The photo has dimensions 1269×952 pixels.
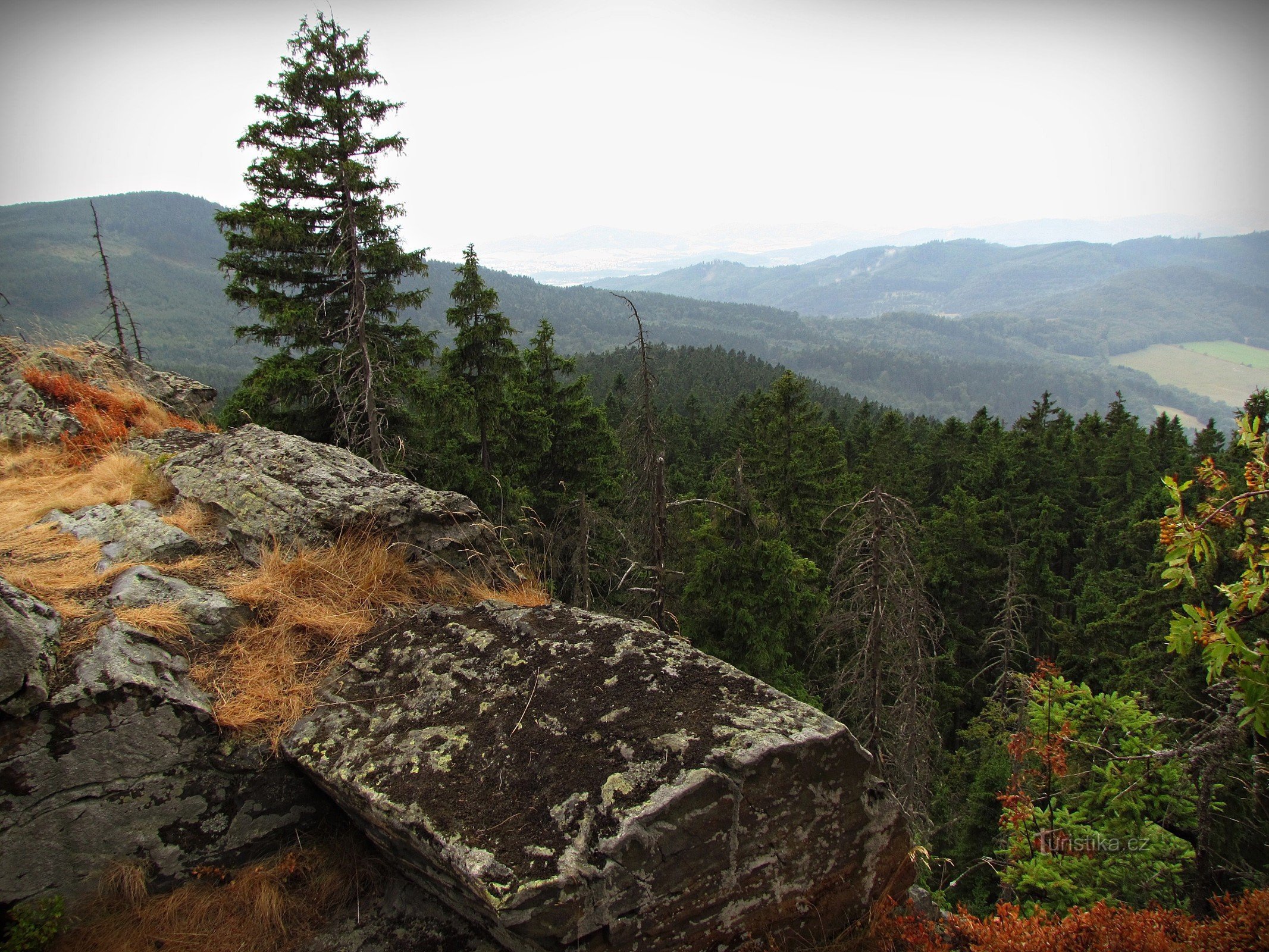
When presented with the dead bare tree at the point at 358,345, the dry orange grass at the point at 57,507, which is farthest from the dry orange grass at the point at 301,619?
the dead bare tree at the point at 358,345

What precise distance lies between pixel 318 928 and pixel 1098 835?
9.89 metres

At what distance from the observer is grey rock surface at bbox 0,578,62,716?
11.4 feet

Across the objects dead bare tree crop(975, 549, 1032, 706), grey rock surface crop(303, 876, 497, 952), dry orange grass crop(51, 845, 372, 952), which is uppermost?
dry orange grass crop(51, 845, 372, 952)

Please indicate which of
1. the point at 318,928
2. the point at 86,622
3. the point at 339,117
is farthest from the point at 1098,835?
the point at 339,117

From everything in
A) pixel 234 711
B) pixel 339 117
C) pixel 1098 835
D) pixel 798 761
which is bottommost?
pixel 1098 835

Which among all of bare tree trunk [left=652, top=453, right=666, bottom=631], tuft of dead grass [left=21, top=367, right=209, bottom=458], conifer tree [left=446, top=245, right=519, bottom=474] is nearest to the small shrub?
tuft of dead grass [left=21, top=367, right=209, bottom=458]

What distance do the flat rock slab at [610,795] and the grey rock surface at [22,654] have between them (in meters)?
1.44

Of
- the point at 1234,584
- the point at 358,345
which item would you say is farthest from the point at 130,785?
the point at 358,345

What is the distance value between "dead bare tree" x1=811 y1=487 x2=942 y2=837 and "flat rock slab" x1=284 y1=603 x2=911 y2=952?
16.9ft

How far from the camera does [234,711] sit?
4.07 metres

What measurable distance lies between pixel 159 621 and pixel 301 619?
0.89 meters

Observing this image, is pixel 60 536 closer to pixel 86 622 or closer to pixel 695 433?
pixel 86 622

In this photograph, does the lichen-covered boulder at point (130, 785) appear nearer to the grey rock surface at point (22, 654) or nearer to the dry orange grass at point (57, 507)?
the grey rock surface at point (22, 654)

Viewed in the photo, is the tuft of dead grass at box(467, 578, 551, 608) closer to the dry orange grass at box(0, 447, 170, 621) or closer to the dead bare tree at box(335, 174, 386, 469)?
the dry orange grass at box(0, 447, 170, 621)
